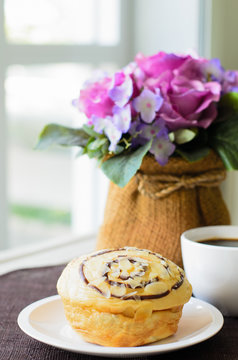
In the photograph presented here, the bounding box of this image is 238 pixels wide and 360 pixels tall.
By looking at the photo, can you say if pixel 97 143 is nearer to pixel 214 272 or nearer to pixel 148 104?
pixel 148 104

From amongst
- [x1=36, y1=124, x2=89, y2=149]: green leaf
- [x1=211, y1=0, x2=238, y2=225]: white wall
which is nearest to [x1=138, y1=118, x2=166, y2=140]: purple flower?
[x1=36, y1=124, x2=89, y2=149]: green leaf

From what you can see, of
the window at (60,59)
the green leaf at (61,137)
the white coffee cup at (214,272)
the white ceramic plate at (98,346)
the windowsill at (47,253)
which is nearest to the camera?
the white ceramic plate at (98,346)

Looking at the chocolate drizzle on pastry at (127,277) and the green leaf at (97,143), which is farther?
the green leaf at (97,143)

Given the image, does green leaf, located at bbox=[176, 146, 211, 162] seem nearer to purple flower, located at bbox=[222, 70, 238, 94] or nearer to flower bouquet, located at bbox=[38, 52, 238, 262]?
flower bouquet, located at bbox=[38, 52, 238, 262]

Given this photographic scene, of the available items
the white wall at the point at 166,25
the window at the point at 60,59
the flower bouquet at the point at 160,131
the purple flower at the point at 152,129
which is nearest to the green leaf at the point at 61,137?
the flower bouquet at the point at 160,131

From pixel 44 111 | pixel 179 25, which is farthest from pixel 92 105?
pixel 44 111

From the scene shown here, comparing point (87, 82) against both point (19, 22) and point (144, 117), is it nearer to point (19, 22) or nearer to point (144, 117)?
point (144, 117)

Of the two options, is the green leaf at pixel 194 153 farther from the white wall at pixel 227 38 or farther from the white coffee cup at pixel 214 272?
the white wall at pixel 227 38
